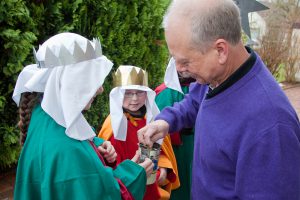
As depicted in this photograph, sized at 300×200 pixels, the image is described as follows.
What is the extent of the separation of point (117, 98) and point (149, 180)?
0.90 metres

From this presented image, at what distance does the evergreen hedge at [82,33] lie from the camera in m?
3.92

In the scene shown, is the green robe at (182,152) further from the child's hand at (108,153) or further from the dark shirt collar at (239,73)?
the dark shirt collar at (239,73)

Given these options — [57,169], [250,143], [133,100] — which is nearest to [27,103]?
[57,169]

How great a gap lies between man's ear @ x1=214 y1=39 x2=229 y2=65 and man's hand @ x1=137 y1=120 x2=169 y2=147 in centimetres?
87

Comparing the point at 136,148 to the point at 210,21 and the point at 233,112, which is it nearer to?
the point at 233,112

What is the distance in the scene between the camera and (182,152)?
12.3 ft

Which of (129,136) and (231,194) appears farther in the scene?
(129,136)

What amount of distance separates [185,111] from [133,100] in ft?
2.53

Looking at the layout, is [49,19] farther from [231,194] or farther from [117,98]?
[231,194]

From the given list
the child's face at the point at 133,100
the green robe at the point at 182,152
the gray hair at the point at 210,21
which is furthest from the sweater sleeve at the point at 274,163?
the green robe at the point at 182,152

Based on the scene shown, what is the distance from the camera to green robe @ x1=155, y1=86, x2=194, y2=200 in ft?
11.9

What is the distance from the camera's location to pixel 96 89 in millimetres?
2031

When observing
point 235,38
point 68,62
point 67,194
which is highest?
point 235,38

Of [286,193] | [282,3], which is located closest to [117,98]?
[286,193]
